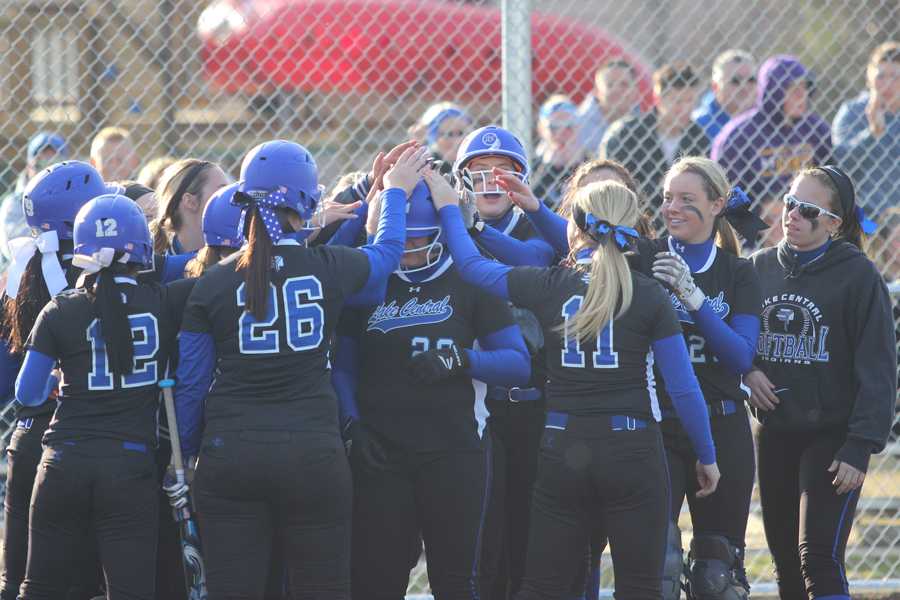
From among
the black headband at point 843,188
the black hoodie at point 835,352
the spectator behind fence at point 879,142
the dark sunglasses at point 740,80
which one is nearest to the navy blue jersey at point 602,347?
the black hoodie at point 835,352

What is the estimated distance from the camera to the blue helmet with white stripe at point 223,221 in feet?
13.2

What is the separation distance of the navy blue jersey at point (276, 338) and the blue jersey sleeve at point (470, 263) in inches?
17.6

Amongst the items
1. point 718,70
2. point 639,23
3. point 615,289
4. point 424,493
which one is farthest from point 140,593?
point 639,23

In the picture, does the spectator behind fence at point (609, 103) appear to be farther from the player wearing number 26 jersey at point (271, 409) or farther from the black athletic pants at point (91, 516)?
the black athletic pants at point (91, 516)

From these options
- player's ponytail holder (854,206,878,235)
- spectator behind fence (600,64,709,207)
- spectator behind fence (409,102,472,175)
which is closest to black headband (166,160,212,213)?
spectator behind fence (409,102,472,175)

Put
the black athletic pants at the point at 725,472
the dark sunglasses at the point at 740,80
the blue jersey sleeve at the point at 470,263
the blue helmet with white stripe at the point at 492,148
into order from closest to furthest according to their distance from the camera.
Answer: the blue jersey sleeve at the point at 470,263 < the black athletic pants at the point at 725,472 < the blue helmet with white stripe at the point at 492,148 < the dark sunglasses at the point at 740,80

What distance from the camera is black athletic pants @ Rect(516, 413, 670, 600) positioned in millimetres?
3768

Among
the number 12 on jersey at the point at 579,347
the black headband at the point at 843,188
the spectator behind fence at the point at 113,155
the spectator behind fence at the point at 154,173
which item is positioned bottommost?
the number 12 on jersey at the point at 579,347

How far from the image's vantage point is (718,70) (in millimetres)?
7527

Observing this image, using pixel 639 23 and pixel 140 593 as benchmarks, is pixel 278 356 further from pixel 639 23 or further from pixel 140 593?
pixel 639 23

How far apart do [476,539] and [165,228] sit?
1.70m

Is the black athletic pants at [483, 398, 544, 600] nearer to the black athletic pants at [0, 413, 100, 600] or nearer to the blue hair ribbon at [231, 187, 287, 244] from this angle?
the blue hair ribbon at [231, 187, 287, 244]

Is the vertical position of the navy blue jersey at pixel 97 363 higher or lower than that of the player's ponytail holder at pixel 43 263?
lower

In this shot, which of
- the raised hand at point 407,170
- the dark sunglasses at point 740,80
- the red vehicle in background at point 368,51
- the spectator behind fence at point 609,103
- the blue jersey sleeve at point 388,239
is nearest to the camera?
the blue jersey sleeve at point 388,239
